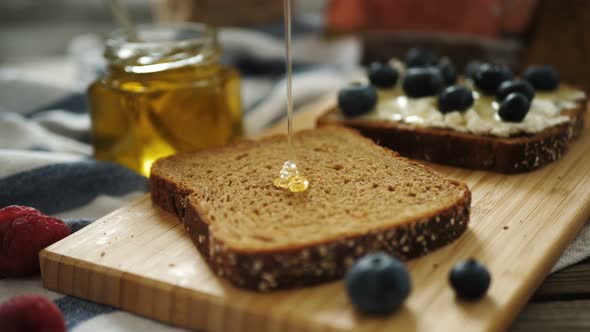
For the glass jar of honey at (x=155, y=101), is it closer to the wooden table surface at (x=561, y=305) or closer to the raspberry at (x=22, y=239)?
the raspberry at (x=22, y=239)

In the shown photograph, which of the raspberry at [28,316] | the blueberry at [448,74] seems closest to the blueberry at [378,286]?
the raspberry at [28,316]

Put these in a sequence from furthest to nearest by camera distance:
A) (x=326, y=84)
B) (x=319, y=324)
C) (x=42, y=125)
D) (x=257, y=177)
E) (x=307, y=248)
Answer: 1. (x=326, y=84)
2. (x=42, y=125)
3. (x=257, y=177)
4. (x=307, y=248)
5. (x=319, y=324)

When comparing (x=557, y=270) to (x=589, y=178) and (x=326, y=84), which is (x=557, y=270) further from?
(x=326, y=84)

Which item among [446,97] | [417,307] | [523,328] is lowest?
[523,328]

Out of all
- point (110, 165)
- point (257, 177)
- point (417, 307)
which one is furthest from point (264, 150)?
point (417, 307)

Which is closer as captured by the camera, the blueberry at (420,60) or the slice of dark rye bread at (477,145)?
the slice of dark rye bread at (477,145)

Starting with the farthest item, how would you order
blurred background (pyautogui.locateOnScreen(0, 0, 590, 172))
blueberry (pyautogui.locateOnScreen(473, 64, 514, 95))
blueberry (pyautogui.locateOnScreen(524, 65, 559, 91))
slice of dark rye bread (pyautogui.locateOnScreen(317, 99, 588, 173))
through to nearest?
blurred background (pyautogui.locateOnScreen(0, 0, 590, 172)) → blueberry (pyautogui.locateOnScreen(524, 65, 559, 91)) → blueberry (pyautogui.locateOnScreen(473, 64, 514, 95)) → slice of dark rye bread (pyautogui.locateOnScreen(317, 99, 588, 173))

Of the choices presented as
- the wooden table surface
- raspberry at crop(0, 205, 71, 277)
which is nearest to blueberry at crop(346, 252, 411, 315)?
the wooden table surface

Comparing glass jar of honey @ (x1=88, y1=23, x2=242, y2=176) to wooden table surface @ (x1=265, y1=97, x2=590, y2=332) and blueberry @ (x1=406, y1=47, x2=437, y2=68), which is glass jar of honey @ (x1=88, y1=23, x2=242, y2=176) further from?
wooden table surface @ (x1=265, y1=97, x2=590, y2=332)
